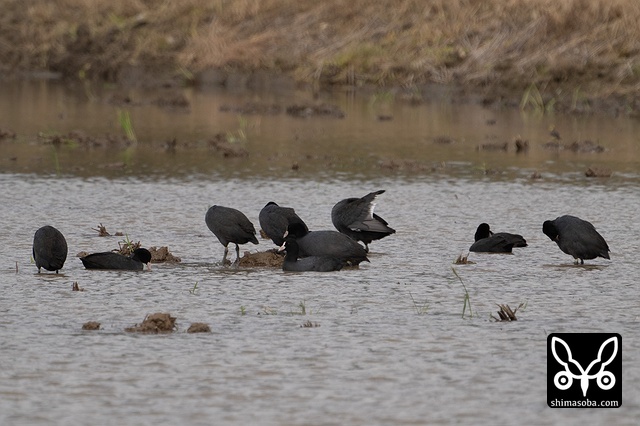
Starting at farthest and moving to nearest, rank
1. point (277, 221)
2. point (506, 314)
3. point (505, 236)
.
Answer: point (505, 236)
point (277, 221)
point (506, 314)

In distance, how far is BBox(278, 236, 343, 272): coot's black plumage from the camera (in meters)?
11.6

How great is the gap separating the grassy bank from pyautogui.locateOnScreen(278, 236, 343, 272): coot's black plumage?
59.9 ft

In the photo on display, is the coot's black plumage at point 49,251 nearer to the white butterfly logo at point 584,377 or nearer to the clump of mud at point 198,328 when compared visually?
the clump of mud at point 198,328

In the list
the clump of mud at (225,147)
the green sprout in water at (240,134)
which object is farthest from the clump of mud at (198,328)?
the green sprout in water at (240,134)

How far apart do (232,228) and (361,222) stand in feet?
4.73

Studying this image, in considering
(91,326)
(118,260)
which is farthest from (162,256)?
(91,326)

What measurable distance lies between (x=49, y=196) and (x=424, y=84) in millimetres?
17627

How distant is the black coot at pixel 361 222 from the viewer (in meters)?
12.9

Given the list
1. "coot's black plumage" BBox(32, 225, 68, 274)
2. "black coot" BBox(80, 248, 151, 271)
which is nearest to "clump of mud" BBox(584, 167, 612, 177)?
"black coot" BBox(80, 248, 151, 271)

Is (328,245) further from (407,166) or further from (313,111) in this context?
(313,111)

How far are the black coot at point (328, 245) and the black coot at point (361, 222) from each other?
94cm

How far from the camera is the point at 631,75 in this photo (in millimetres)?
29047

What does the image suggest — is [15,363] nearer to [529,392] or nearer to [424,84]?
[529,392]

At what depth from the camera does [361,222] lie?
12914 millimetres
